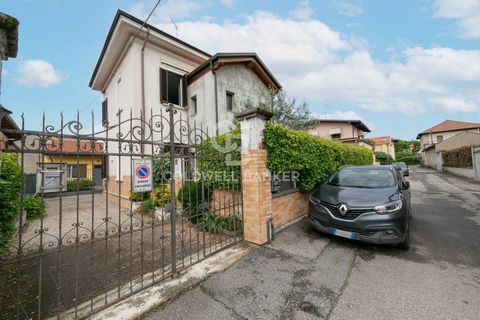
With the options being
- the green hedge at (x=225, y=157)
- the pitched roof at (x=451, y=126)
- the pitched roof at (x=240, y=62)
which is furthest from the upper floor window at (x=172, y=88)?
the pitched roof at (x=451, y=126)

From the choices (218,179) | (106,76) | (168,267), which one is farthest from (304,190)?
(106,76)

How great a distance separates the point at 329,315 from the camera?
235 centimetres

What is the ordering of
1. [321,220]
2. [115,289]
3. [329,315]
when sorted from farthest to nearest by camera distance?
[321,220] → [115,289] → [329,315]

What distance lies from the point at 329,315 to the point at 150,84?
9758 mm

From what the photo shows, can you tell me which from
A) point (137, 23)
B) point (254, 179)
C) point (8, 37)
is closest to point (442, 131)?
point (254, 179)

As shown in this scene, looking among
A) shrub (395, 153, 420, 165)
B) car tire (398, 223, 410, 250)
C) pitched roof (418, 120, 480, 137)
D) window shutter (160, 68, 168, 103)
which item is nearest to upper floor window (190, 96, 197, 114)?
window shutter (160, 68, 168, 103)

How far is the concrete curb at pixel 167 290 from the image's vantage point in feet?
7.77

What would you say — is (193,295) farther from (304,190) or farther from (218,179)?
(304,190)

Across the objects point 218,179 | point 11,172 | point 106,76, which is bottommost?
point 218,179

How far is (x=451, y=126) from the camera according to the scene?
123 feet

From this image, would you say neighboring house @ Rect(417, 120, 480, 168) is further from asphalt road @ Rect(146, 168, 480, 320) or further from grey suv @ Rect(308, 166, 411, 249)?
asphalt road @ Rect(146, 168, 480, 320)

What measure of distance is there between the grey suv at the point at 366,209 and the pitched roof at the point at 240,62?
730 centimetres

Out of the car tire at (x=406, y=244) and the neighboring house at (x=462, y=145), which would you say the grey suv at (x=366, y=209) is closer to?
the car tire at (x=406, y=244)

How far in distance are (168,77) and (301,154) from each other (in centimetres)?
775
